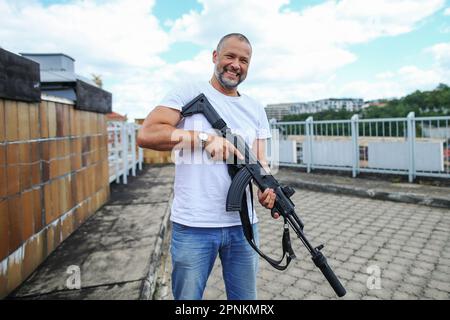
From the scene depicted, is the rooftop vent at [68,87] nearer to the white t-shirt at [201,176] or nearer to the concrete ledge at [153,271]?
the concrete ledge at [153,271]

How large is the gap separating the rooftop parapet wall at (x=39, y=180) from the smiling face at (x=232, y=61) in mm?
1884

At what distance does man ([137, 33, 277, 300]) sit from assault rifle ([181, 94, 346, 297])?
47 mm

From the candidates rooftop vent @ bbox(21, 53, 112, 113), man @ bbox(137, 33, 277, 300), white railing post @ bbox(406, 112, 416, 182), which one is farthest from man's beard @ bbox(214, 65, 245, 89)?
white railing post @ bbox(406, 112, 416, 182)

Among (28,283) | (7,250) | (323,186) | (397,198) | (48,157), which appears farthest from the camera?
(323,186)

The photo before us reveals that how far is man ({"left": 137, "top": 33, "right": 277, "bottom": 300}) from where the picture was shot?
74.4 inches

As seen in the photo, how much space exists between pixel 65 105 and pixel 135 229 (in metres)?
1.81

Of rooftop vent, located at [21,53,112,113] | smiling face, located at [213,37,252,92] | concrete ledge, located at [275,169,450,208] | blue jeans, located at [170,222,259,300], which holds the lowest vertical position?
concrete ledge, located at [275,169,450,208]

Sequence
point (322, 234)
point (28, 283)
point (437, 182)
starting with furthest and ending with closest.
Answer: point (437, 182) → point (322, 234) → point (28, 283)

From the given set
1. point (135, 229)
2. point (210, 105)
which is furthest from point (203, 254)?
point (135, 229)

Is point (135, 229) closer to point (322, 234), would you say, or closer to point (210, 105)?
point (322, 234)

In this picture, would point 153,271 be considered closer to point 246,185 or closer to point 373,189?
point 246,185

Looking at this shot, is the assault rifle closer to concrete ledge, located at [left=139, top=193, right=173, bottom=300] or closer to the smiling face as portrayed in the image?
the smiling face

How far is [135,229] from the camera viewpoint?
469 centimetres

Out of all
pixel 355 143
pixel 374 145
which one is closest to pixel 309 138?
pixel 355 143
